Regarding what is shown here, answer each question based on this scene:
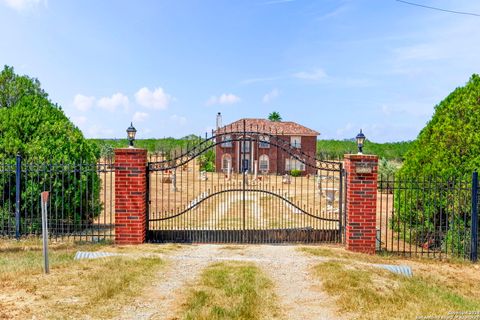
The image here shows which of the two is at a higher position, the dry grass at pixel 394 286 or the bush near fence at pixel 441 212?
the bush near fence at pixel 441 212

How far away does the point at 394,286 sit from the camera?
6.86m

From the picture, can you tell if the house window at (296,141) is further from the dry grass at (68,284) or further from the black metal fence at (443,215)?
the dry grass at (68,284)

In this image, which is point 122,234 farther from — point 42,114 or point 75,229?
point 42,114

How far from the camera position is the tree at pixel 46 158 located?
10.9 metres

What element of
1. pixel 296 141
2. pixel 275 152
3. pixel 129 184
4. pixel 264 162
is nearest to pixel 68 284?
pixel 129 184

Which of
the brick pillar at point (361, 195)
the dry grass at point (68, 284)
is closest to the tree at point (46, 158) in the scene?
the dry grass at point (68, 284)

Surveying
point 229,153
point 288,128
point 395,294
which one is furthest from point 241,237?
point 288,128

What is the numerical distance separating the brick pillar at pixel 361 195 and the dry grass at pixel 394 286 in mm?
631

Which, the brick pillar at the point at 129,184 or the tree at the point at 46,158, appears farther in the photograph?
the tree at the point at 46,158

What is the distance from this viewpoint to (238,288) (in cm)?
661

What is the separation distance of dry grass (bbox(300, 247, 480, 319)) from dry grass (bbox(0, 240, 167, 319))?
318 centimetres

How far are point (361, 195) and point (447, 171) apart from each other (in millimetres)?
2376

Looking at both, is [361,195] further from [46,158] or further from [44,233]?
[46,158]

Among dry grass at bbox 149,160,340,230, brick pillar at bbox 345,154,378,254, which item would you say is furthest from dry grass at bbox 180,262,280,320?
brick pillar at bbox 345,154,378,254
